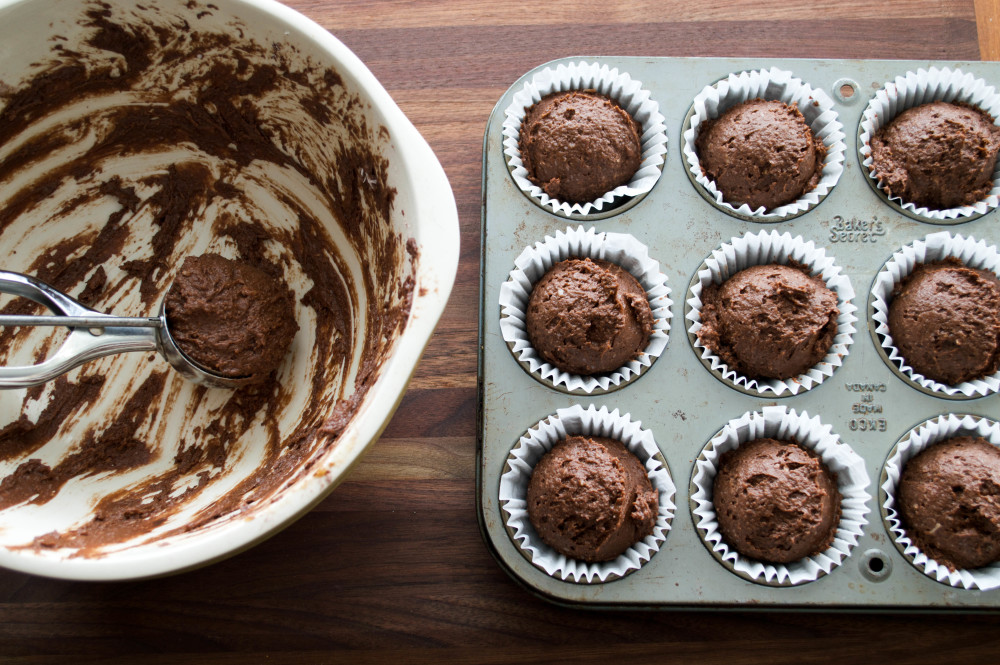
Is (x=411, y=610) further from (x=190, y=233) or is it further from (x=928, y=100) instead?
(x=928, y=100)

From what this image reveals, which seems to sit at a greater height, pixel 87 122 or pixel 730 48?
pixel 730 48

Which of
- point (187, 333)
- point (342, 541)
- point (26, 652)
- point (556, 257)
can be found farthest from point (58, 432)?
point (556, 257)

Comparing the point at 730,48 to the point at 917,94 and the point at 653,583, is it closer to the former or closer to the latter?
the point at 917,94

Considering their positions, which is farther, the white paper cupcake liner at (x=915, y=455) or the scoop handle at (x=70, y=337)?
the white paper cupcake liner at (x=915, y=455)

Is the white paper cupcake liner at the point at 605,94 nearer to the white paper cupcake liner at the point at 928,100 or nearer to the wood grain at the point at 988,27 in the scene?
the white paper cupcake liner at the point at 928,100

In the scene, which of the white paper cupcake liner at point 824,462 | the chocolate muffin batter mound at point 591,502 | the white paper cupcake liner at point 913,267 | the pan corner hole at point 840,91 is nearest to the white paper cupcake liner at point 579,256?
the chocolate muffin batter mound at point 591,502
